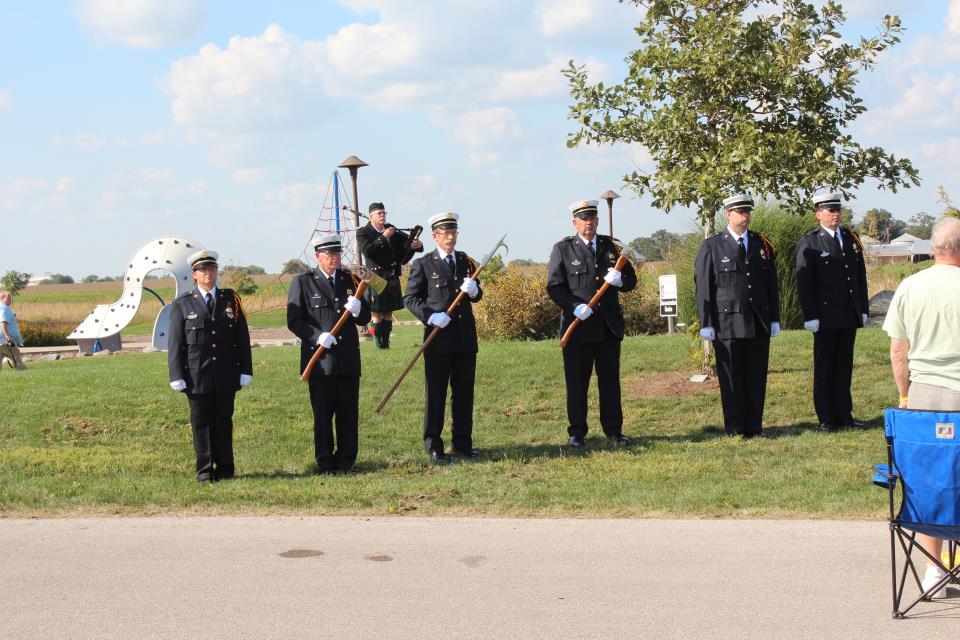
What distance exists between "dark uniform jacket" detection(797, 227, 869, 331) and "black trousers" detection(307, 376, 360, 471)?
4383 mm

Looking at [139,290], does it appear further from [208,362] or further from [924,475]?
[924,475]

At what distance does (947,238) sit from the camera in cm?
523

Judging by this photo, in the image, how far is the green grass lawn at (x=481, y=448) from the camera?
7.48 m

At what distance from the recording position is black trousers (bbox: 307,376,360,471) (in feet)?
29.0

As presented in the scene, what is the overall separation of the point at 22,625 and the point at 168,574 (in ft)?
3.06

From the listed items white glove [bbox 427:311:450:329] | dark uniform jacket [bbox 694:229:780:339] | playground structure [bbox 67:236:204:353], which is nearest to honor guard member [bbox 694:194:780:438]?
dark uniform jacket [bbox 694:229:780:339]

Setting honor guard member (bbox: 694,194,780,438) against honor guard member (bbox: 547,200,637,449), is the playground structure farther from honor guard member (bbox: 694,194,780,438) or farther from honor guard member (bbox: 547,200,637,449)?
honor guard member (bbox: 694,194,780,438)

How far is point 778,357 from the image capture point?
13.0 meters

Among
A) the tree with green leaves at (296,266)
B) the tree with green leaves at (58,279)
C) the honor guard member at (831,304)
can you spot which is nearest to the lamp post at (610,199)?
the tree with green leaves at (296,266)

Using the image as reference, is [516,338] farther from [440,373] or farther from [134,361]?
[440,373]

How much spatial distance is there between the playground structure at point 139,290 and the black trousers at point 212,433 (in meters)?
11.6

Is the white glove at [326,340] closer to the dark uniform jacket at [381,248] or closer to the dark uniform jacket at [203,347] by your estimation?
the dark uniform jacket at [203,347]

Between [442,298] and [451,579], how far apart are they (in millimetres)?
4109

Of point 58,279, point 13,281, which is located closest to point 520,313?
point 13,281
